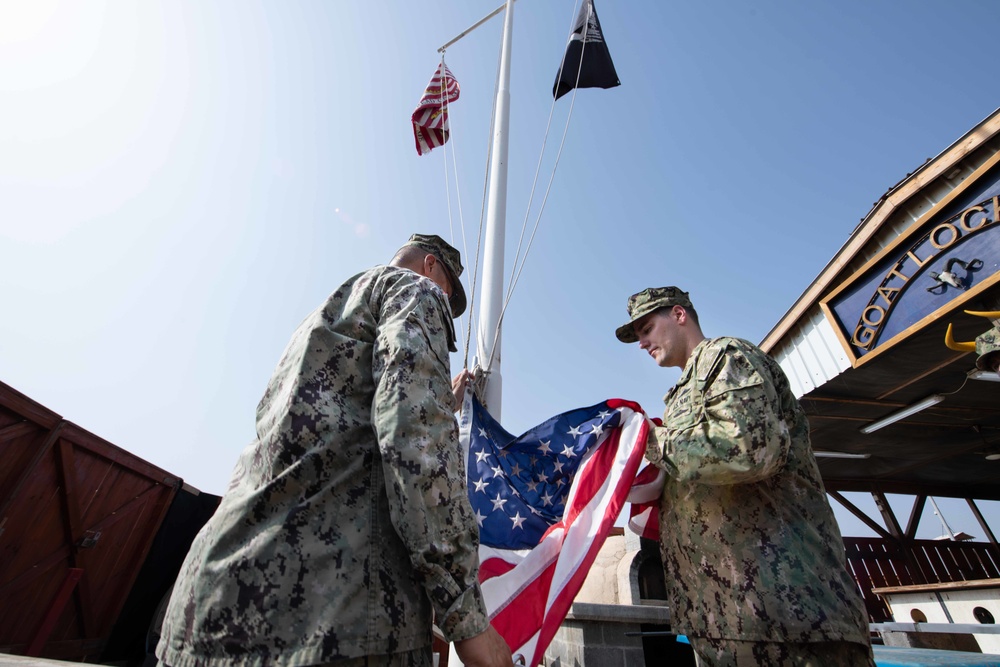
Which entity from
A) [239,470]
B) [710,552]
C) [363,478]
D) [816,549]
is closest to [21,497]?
[239,470]

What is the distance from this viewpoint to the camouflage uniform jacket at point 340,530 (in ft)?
3.43

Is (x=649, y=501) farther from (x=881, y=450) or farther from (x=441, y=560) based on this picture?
(x=881, y=450)

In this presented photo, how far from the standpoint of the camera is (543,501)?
9.05ft

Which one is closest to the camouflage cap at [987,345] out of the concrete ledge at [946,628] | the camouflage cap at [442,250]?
the concrete ledge at [946,628]

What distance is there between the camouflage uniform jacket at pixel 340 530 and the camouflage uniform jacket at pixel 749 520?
1.21 meters

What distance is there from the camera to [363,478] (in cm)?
126

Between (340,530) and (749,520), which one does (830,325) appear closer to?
(749,520)

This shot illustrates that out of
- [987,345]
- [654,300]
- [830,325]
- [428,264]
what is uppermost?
[830,325]

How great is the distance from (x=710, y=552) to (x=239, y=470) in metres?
1.87

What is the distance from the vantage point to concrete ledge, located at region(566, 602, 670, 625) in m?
3.47

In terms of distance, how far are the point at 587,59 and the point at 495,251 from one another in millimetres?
4394

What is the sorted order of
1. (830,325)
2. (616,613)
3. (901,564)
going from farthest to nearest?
(901,564)
(830,325)
(616,613)

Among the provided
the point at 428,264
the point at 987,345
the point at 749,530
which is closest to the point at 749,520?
the point at 749,530

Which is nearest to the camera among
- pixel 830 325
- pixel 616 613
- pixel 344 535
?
pixel 344 535
